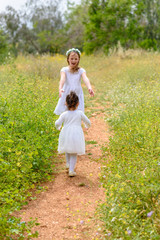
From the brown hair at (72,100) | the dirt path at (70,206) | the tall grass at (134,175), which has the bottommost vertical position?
the dirt path at (70,206)

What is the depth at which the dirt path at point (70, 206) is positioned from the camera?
333cm

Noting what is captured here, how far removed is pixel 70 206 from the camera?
12.9ft

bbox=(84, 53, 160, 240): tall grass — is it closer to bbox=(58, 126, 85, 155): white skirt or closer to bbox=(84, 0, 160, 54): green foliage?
bbox=(58, 126, 85, 155): white skirt

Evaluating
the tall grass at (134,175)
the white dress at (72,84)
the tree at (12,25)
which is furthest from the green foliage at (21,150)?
the tree at (12,25)

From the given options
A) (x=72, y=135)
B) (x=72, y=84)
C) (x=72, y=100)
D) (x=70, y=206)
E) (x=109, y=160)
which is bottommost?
(x=70, y=206)

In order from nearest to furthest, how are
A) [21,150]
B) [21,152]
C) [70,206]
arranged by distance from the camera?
[70,206]
[21,152]
[21,150]

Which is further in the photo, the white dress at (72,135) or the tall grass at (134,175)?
the white dress at (72,135)

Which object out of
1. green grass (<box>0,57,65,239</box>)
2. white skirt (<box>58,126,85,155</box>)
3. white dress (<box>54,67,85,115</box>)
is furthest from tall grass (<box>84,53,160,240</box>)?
white dress (<box>54,67,85,115</box>)

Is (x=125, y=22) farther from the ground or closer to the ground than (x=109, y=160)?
farther from the ground

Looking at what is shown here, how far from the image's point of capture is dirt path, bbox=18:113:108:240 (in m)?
3.33

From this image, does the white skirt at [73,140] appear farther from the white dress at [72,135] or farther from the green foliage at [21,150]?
the green foliage at [21,150]

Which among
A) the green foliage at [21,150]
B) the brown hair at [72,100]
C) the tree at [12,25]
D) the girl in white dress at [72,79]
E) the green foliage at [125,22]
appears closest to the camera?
the green foliage at [21,150]

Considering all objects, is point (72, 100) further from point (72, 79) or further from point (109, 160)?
point (109, 160)

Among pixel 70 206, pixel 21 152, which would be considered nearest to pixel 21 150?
pixel 21 152
